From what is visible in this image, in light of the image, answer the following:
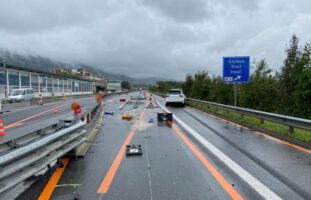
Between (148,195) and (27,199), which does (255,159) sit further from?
(27,199)

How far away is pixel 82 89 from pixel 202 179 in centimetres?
11072

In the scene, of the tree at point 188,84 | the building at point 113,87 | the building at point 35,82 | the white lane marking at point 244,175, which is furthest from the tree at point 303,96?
the building at point 113,87

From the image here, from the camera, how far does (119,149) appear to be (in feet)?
25.2

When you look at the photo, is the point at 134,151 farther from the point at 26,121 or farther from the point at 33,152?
the point at 26,121

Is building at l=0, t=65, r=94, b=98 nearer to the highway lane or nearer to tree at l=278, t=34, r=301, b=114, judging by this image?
the highway lane

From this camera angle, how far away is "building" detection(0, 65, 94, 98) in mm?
49156

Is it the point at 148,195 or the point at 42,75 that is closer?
the point at 148,195

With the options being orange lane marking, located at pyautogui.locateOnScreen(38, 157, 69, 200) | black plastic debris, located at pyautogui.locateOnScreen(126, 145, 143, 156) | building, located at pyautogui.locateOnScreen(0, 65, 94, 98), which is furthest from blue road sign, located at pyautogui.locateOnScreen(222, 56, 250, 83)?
building, located at pyautogui.locateOnScreen(0, 65, 94, 98)

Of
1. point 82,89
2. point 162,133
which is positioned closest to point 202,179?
point 162,133

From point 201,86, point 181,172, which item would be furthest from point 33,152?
point 201,86

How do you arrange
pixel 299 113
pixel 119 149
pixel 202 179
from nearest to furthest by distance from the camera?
1. pixel 202 179
2. pixel 119 149
3. pixel 299 113

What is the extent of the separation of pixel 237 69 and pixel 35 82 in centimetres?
5977

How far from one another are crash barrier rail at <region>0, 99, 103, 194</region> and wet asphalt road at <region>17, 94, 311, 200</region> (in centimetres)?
47

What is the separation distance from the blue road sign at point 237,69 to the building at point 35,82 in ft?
94.5
